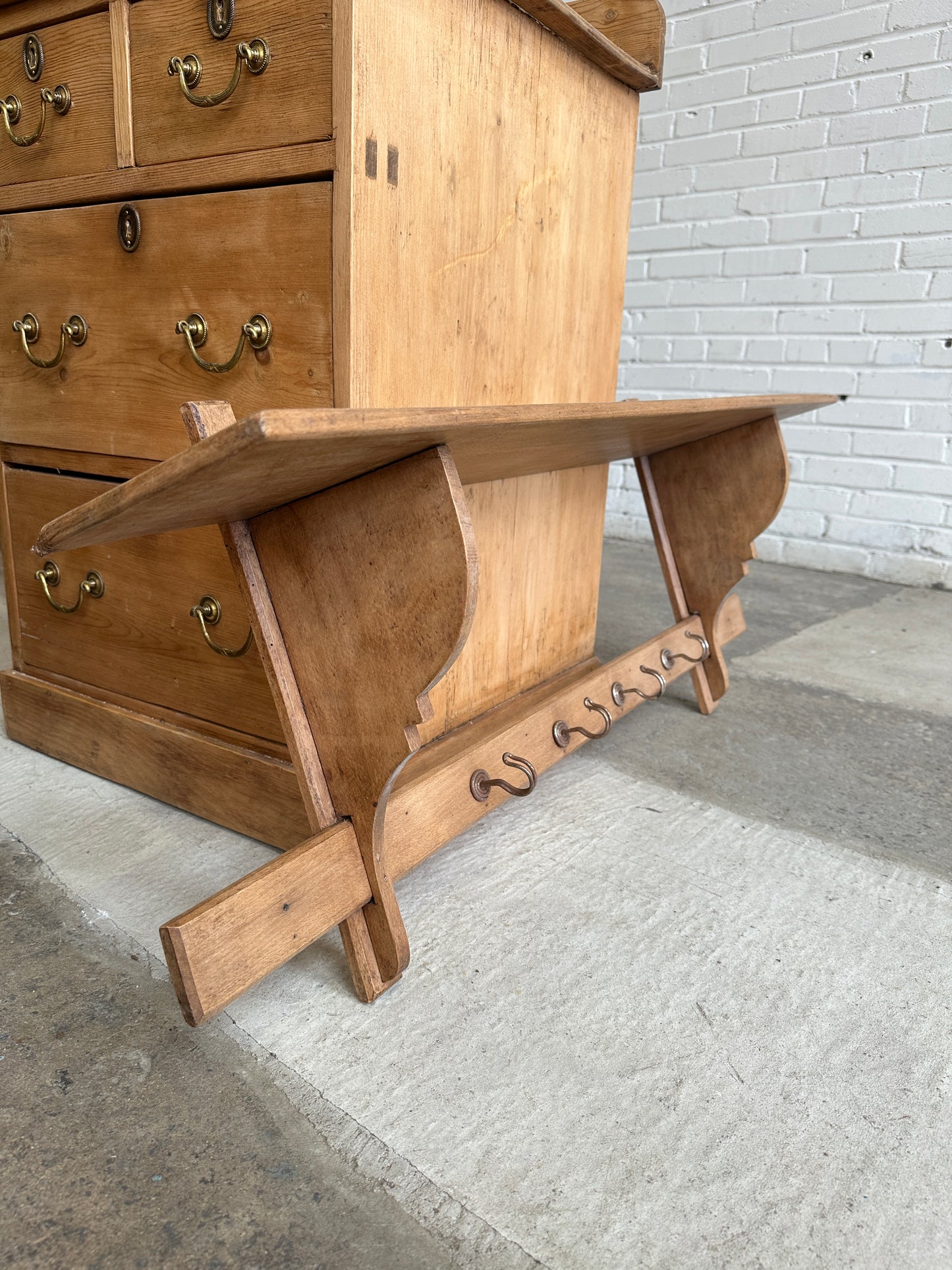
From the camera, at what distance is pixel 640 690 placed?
1508 mm

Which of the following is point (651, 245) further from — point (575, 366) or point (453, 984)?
point (453, 984)

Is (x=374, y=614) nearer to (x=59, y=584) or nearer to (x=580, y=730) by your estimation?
(x=580, y=730)

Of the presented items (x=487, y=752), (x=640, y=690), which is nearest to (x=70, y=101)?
(x=487, y=752)

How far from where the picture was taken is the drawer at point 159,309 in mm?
1003

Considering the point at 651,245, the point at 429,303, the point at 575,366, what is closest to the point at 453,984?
the point at 429,303

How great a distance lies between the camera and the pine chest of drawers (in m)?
0.98

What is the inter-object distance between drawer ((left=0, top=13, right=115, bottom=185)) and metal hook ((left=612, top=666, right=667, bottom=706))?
100 cm

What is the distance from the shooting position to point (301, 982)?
97cm

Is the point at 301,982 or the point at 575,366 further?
the point at 575,366

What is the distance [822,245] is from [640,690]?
2.08 metres

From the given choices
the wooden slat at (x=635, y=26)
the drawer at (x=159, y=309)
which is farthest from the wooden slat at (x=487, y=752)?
the wooden slat at (x=635, y=26)

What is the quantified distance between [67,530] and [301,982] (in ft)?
1.73

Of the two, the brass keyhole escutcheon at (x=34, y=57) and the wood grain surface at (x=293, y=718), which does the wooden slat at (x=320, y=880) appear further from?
the brass keyhole escutcheon at (x=34, y=57)

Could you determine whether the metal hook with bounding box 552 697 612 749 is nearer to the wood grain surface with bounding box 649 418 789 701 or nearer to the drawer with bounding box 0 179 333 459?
the wood grain surface with bounding box 649 418 789 701
